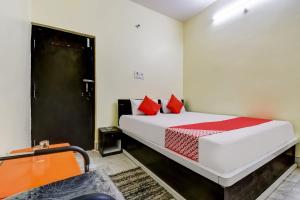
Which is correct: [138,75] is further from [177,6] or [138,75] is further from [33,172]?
[33,172]

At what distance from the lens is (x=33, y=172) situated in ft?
3.44

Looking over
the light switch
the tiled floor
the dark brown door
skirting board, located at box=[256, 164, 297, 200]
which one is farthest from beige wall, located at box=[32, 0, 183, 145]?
the tiled floor

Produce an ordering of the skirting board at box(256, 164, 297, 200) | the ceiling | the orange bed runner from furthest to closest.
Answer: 1. the ceiling
2. the skirting board at box(256, 164, 297, 200)
3. the orange bed runner

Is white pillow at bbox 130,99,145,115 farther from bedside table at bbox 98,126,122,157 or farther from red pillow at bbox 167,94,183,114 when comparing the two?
red pillow at bbox 167,94,183,114

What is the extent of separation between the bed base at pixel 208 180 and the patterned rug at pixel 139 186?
0.11 metres

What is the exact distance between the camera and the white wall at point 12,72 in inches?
51.7

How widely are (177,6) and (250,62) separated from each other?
2029 mm

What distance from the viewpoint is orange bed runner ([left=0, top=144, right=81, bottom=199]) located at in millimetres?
866

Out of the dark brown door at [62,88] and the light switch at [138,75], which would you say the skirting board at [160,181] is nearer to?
the dark brown door at [62,88]

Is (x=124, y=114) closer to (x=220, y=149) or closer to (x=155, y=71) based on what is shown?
(x=155, y=71)

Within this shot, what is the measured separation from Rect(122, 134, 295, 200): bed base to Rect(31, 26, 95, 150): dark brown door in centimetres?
143

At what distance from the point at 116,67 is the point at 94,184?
99.9 inches

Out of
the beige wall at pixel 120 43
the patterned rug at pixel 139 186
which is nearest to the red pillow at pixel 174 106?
the beige wall at pixel 120 43

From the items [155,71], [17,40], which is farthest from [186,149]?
[155,71]
